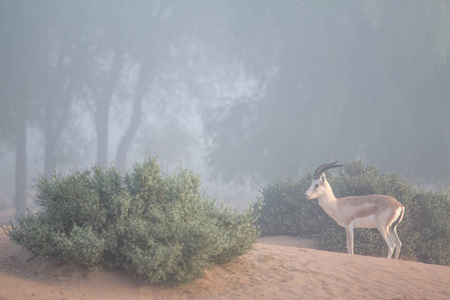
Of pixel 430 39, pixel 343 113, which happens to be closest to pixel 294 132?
pixel 343 113

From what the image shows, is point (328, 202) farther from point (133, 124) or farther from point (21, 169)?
point (133, 124)

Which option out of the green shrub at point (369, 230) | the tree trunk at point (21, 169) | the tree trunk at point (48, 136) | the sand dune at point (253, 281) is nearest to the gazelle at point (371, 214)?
the green shrub at point (369, 230)

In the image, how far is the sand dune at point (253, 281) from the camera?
23.1 feet

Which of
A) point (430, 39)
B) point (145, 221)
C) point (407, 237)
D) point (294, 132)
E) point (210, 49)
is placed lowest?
point (407, 237)

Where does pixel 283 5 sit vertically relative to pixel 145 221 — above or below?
above

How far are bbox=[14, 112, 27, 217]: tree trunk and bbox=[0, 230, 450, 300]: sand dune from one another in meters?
29.1

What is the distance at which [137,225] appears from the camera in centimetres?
753

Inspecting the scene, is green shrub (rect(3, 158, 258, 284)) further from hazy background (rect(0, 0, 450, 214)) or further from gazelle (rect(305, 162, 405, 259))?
hazy background (rect(0, 0, 450, 214))

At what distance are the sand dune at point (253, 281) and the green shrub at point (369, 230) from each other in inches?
233

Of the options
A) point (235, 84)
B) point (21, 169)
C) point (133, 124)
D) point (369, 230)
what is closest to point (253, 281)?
point (369, 230)

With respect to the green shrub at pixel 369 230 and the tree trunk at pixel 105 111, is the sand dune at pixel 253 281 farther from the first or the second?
the tree trunk at pixel 105 111

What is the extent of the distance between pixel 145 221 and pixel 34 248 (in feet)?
6.38

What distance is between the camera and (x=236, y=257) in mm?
8531

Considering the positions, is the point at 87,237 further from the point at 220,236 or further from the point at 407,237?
the point at 407,237
